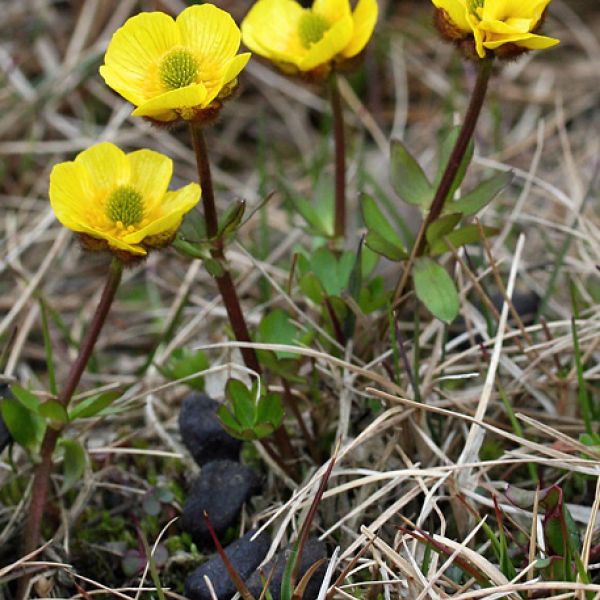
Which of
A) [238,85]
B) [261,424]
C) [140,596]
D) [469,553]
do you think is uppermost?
[238,85]

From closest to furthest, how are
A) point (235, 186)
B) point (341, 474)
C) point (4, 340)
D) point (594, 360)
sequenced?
point (341, 474), point (594, 360), point (4, 340), point (235, 186)

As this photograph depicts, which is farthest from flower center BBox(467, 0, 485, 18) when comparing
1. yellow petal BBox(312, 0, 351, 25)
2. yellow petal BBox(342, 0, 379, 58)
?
yellow petal BBox(312, 0, 351, 25)

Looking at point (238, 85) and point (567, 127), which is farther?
point (567, 127)

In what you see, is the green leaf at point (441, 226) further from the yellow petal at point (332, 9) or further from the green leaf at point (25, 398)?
the green leaf at point (25, 398)

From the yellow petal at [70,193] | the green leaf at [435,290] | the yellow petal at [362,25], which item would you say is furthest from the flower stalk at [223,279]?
the yellow petal at [362,25]

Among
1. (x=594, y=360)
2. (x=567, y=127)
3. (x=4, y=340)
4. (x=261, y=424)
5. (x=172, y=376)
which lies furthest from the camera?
(x=567, y=127)

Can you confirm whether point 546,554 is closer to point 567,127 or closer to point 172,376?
point 172,376

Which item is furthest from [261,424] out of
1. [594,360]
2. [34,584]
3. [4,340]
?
[4,340]
